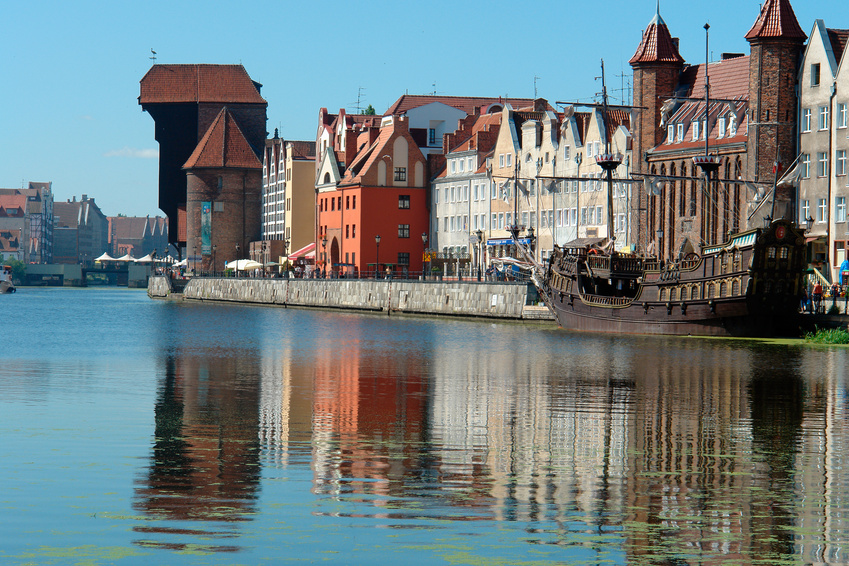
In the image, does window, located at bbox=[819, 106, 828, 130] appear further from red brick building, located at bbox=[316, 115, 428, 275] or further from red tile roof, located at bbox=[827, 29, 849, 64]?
red brick building, located at bbox=[316, 115, 428, 275]

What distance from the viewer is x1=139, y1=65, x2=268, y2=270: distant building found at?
163250mm

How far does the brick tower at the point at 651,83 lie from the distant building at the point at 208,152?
272ft

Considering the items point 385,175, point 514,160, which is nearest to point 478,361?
point 514,160

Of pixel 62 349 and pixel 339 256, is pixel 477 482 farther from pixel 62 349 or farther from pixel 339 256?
pixel 339 256

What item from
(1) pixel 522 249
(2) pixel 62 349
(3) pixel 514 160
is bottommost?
(2) pixel 62 349

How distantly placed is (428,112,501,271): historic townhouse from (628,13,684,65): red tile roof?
24589 mm

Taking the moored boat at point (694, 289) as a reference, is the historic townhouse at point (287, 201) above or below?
above

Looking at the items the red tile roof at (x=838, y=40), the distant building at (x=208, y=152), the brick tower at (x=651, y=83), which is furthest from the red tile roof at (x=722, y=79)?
the distant building at (x=208, y=152)

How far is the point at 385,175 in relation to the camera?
414 feet

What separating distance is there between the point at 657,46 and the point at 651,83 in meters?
2.53

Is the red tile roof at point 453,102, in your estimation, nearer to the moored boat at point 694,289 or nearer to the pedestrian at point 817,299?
the moored boat at point 694,289

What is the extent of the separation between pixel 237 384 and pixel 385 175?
94.7 metres

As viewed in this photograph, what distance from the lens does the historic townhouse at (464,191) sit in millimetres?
114625

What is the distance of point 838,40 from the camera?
248 feet
